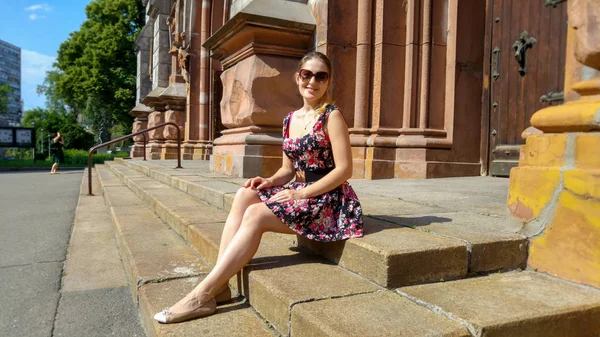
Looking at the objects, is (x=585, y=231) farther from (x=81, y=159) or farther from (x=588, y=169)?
(x=81, y=159)

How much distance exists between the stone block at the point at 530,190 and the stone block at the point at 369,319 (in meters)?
0.87

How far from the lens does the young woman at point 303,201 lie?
1.96 m

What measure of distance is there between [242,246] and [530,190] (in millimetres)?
1376

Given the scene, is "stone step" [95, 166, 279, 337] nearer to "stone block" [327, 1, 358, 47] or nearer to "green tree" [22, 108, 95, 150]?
"stone block" [327, 1, 358, 47]

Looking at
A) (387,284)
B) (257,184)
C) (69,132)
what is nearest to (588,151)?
(387,284)

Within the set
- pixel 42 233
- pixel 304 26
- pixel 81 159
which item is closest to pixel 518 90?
pixel 304 26

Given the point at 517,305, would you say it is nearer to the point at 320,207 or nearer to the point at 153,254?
the point at 320,207

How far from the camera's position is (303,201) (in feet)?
7.02

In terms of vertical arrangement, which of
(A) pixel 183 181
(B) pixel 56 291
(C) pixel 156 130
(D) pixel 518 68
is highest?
(D) pixel 518 68

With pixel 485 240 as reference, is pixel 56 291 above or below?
below

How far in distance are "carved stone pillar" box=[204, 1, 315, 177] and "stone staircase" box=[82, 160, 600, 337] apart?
87.0 inches

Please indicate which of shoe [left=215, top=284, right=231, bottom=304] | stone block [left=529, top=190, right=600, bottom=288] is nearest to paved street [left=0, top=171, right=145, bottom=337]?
shoe [left=215, top=284, right=231, bottom=304]

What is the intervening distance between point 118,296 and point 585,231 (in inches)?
93.2

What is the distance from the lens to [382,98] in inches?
206
